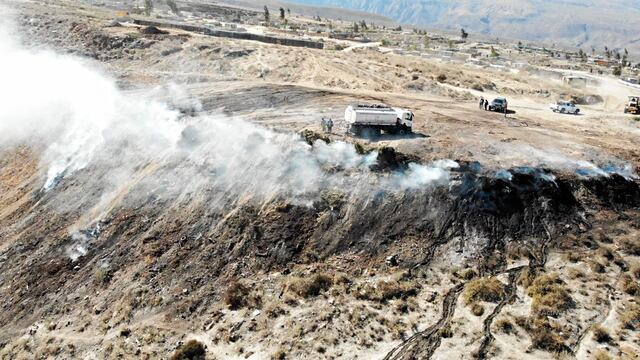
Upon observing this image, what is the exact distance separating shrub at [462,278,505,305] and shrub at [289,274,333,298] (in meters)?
7.14

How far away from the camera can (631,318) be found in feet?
78.2

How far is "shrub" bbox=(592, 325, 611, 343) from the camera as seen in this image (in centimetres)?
2288

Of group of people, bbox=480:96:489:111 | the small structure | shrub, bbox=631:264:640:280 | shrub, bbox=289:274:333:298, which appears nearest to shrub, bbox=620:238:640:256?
shrub, bbox=631:264:640:280

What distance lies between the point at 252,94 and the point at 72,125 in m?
16.9

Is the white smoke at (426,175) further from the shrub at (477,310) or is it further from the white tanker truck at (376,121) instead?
the shrub at (477,310)

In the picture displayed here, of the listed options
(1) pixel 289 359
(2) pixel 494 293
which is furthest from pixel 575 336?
(1) pixel 289 359

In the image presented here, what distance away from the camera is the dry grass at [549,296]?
24.7 meters

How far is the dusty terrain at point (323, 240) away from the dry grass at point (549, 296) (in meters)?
0.10

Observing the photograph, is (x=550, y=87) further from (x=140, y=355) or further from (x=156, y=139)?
(x=140, y=355)

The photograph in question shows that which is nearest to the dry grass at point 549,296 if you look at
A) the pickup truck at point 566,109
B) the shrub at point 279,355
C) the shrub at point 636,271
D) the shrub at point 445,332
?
the shrub at point 636,271

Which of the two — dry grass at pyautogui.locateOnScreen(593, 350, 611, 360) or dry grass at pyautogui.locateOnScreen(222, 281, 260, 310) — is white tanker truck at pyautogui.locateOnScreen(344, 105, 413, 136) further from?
dry grass at pyautogui.locateOnScreen(593, 350, 611, 360)

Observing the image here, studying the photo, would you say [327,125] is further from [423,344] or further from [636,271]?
[636,271]

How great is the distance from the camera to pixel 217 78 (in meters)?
57.2

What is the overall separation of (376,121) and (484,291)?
1693cm
